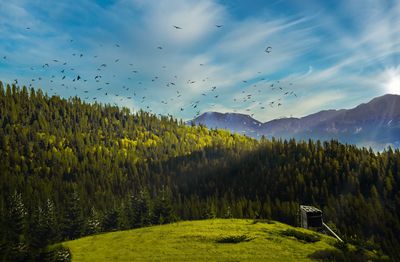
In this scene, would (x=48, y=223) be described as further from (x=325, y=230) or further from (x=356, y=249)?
(x=356, y=249)

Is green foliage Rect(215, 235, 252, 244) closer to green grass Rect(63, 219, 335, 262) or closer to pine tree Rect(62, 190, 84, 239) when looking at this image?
green grass Rect(63, 219, 335, 262)

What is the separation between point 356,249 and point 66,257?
4621 cm

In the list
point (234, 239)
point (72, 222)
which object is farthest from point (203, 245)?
point (72, 222)

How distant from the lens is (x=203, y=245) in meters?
66.2

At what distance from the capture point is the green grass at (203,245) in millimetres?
59656

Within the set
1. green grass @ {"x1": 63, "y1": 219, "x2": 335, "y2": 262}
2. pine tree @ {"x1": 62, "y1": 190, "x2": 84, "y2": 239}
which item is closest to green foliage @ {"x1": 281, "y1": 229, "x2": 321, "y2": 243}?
green grass @ {"x1": 63, "y1": 219, "x2": 335, "y2": 262}

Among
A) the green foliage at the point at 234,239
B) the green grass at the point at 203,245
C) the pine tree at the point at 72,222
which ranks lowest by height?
the pine tree at the point at 72,222

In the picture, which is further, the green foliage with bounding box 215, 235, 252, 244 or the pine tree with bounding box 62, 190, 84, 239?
the pine tree with bounding box 62, 190, 84, 239

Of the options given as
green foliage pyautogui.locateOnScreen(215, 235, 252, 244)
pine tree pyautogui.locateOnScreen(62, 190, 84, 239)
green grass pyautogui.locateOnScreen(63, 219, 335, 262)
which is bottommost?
pine tree pyautogui.locateOnScreen(62, 190, 84, 239)

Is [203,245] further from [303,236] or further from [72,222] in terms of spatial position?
[72,222]

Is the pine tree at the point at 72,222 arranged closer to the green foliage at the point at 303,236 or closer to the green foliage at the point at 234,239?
the green foliage at the point at 234,239

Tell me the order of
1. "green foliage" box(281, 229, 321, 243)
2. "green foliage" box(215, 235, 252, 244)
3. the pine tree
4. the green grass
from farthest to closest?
1. the pine tree
2. "green foliage" box(281, 229, 321, 243)
3. "green foliage" box(215, 235, 252, 244)
4. the green grass

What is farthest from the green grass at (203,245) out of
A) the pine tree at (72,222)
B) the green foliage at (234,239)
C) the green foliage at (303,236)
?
the pine tree at (72,222)

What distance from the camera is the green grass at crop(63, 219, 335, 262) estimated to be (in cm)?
5966
